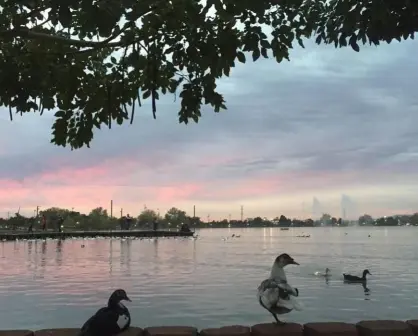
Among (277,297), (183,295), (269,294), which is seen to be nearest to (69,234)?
(183,295)

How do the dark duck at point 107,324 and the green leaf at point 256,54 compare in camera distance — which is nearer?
the dark duck at point 107,324

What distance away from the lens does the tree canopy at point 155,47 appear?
5395mm

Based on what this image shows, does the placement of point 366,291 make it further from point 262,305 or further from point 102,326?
point 102,326

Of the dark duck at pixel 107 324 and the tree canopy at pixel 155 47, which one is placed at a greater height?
the tree canopy at pixel 155 47

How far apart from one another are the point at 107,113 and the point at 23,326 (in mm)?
11111

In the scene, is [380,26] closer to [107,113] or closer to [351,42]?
[351,42]

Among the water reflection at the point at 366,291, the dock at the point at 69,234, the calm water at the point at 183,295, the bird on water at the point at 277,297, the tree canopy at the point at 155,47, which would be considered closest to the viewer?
the tree canopy at the point at 155,47

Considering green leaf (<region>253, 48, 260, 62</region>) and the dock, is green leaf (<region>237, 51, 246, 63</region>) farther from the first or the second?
the dock

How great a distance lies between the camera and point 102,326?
5.79 m

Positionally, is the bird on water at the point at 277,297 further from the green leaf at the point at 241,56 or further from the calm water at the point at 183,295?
the calm water at the point at 183,295

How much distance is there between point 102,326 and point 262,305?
2.83 m

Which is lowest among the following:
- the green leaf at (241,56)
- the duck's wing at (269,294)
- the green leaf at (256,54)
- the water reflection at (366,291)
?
the water reflection at (366,291)

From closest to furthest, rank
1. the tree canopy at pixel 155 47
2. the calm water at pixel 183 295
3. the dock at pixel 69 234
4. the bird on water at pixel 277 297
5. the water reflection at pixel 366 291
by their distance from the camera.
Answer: the tree canopy at pixel 155 47 → the bird on water at pixel 277 297 → the calm water at pixel 183 295 → the water reflection at pixel 366 291 → the dock at pixel 69 234

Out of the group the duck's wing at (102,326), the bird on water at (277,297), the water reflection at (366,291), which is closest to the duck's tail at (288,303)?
the bird on water at (277,297)
